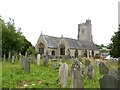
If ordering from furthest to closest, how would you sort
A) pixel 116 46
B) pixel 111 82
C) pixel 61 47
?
pixel 61 47
pixel 116 46
pixel 111 82

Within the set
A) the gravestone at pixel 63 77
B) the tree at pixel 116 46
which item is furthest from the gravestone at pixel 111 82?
the tree at pixel 116 46

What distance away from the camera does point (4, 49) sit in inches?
1345

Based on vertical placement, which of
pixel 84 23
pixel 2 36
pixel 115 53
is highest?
pixel 84 23

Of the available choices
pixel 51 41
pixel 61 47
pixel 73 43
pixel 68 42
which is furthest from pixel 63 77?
pixel 73 43

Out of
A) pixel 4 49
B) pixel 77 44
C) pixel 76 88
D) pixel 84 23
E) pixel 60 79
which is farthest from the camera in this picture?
pixel 84 23

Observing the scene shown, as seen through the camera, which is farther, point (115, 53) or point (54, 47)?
point (54, 47)

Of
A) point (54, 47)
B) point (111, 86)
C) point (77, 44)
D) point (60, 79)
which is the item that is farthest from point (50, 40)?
point (111, 86)

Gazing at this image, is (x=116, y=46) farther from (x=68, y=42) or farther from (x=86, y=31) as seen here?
(x=86, y=31)

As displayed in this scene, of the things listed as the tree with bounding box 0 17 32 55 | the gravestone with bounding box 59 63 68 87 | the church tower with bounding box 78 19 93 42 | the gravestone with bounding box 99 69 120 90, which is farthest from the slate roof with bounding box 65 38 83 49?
the gravestone with bounding box 99 69 120 90

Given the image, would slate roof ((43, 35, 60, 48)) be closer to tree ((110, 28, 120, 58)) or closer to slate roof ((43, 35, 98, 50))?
slate roof ((43, 35, 98, 50))

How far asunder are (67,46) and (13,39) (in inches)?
931

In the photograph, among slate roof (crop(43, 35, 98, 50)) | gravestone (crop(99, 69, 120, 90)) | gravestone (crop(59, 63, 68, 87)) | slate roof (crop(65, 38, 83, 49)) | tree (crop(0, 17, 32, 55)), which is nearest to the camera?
gravestone (crop(99, 69, 120, 90))

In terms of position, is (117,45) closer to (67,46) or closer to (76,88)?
(76,88)

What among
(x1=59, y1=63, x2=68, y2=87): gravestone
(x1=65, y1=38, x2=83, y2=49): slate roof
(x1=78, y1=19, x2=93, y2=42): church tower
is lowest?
(x1=59, y1=63, x2=68, y2=87): gravestone
